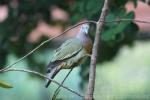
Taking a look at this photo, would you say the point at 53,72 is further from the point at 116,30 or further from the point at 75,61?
the point at 116,30

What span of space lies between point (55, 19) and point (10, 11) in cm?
34

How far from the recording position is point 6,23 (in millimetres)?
3549

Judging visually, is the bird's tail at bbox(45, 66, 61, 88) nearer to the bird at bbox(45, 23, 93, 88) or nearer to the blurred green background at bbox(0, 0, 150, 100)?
the bird at bbox(45, 23, 93, 88)

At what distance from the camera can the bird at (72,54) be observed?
158cm

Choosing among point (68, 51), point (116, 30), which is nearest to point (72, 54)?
point (68, 51)

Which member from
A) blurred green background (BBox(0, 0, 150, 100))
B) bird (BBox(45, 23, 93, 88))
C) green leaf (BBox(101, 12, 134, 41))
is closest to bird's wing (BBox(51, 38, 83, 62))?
bird (BBox(45, 23, 93, 88))

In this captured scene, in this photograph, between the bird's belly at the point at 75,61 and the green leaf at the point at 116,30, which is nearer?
the bird's belly at the point at 75,61

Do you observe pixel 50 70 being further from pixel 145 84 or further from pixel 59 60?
pixel 145 84

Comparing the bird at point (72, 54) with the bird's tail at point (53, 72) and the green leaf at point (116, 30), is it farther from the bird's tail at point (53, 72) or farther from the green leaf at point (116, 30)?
the green leaf at point (116, 30)

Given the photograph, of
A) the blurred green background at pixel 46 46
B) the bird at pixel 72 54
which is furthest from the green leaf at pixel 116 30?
the bird at pixel 72 54

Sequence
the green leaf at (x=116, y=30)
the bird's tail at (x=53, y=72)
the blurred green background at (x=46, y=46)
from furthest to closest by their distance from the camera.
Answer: the blurred green background at (x=46, y=46) < the green leaf at (x=116, y=30) < the bird's tail at (x=53, y=72)

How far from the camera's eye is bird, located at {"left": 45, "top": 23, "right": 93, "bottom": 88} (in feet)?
5.18

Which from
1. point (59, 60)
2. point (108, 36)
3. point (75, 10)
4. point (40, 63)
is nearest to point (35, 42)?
point (40, 63)

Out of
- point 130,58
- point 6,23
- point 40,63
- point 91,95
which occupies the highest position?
point 91,95
